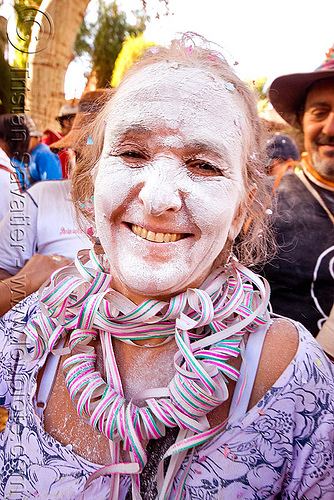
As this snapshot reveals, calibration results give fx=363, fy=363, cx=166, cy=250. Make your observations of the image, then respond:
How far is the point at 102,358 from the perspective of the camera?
45.2 inches

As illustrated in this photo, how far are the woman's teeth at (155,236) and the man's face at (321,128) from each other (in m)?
1.62

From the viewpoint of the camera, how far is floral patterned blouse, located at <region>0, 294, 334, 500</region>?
0.97m

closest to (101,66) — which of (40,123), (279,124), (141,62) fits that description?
(40,123)

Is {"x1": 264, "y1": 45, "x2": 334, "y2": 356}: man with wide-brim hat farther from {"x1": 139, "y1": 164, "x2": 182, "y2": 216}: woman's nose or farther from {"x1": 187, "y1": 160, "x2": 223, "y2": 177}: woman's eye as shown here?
{"x1": 139, "y1": 164, "x2": 182, "y2": 216}: woman's nose

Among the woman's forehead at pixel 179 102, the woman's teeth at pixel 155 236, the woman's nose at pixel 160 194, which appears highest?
the woman's forehead at pixel 179 102

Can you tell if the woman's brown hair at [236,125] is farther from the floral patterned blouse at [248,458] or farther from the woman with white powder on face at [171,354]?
the floral patterned blouse at [248,458]

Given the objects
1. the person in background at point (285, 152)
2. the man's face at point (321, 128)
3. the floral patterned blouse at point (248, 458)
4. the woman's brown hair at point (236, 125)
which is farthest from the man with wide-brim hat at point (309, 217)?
the floral patterned blouse at point (248, 458)

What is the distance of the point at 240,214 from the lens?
46.7 inches

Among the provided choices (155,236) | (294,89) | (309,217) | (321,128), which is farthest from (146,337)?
(294,89)

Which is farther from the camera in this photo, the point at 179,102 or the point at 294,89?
the point at 294,89

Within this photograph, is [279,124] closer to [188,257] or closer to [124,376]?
[188,257]

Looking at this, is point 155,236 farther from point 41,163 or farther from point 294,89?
point 41,163

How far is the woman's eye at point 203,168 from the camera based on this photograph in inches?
39.6

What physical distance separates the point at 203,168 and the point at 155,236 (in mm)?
236
